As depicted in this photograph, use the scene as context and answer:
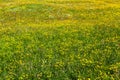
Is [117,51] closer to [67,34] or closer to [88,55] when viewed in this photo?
[88,55]

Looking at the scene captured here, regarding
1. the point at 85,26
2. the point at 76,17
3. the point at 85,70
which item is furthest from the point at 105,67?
the point at 76,17

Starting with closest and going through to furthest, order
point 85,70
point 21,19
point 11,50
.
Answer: point 85,70 → point 11,50 → point 21,19

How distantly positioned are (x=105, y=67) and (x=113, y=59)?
1.21m

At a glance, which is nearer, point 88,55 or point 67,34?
point 88,55

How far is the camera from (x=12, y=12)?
33969 millimetres

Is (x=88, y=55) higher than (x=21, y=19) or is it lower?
higher

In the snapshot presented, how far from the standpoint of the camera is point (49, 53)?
16.7 m

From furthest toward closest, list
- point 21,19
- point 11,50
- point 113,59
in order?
point 21,19 < point 11,50 < point 113,59

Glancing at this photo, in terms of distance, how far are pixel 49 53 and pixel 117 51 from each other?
143 inches

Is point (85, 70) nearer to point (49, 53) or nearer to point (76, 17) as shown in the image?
point (49, 53)

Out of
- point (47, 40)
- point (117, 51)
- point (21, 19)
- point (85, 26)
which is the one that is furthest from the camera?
point (21, 19)

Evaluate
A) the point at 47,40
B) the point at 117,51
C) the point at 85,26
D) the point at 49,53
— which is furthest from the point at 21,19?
the point at 117,51

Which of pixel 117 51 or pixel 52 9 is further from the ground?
pixel 117 51

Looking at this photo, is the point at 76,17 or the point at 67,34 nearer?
the point at 67,34
